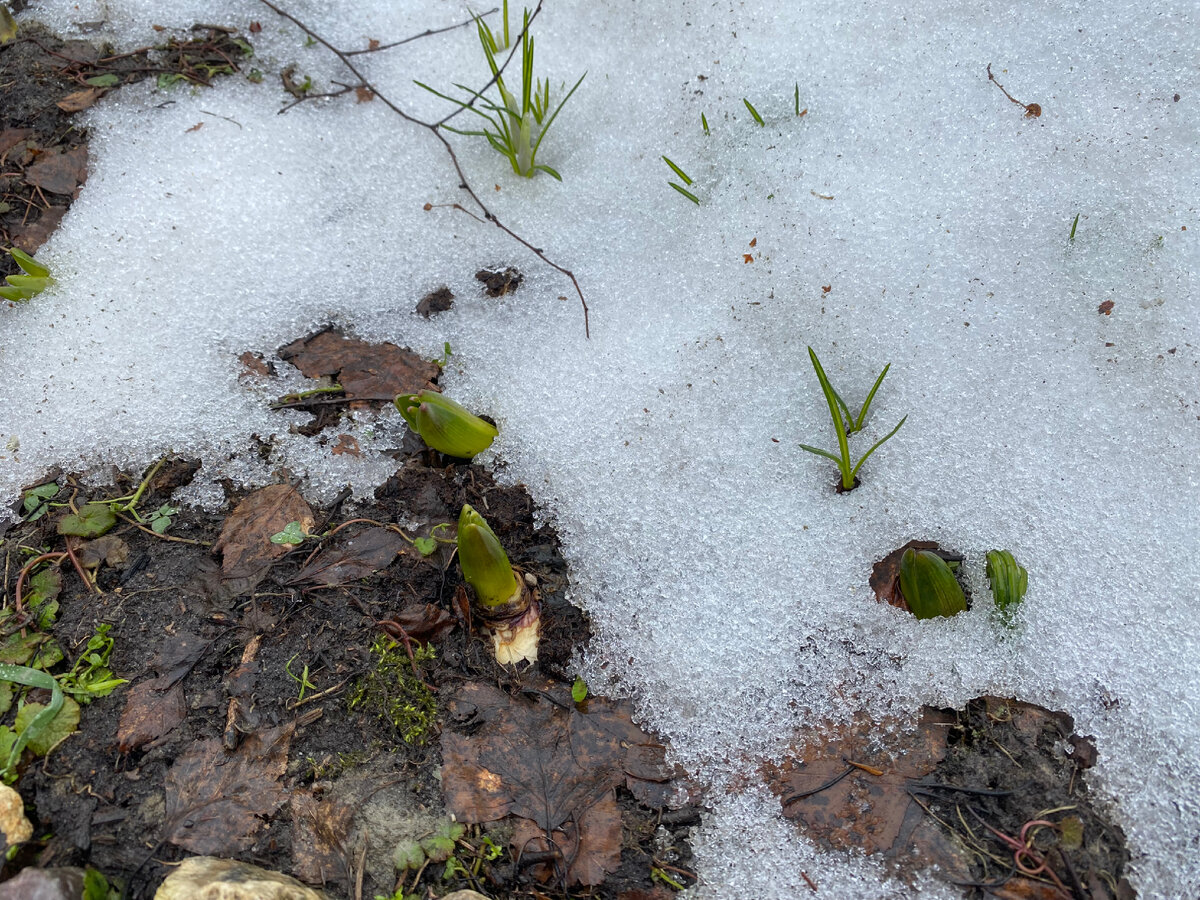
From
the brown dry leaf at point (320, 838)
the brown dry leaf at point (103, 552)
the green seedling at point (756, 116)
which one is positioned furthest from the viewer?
the green seedling at point (756, 116)

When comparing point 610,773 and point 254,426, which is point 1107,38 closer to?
point 610,773

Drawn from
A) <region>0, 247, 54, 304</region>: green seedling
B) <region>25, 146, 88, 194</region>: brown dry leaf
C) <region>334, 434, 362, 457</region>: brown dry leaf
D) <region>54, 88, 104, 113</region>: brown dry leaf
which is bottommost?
<region>334, 434, 362, 457</region>: brown dry leaf

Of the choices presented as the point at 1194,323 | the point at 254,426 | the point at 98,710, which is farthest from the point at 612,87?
the point at 98,710

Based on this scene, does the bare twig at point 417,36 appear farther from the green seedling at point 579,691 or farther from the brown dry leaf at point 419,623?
the green seedling at point 579,691

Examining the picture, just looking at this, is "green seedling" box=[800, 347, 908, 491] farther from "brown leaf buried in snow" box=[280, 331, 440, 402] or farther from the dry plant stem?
"brown leaf buried in snow" box=[280, 331, 440, 402]

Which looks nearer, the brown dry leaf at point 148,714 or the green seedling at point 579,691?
the brown dry leaf at point 148,714

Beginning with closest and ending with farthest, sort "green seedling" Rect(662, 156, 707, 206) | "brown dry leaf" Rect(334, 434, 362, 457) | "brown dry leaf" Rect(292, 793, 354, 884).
Result: "brown dry leaf" Rect(292, 793, 354, 884) < "brown dry leaf" Rect(334, 434, 362, 457) < "green seedling" Rect(662, 156, 707, 206)

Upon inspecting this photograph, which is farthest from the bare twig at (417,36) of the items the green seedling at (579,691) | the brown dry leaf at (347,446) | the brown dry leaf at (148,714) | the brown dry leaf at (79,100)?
the green seedling at (579,691)

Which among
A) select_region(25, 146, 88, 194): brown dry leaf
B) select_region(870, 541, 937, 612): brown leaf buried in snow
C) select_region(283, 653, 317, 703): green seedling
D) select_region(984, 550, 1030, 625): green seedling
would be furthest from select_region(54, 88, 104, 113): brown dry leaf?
select_region(984, 550, 1030, 625): green seedling
